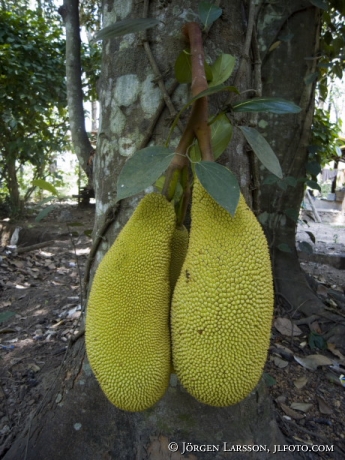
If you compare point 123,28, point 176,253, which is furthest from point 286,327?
point 123,28

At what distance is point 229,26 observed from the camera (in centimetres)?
84

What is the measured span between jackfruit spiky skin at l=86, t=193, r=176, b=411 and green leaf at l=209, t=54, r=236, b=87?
24 cm

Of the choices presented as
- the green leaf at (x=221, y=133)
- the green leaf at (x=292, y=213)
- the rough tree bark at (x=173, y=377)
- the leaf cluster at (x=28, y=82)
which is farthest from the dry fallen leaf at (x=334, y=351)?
the leaf cluster at (x=28, y=82)

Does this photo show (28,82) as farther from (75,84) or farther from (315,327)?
(315,327)

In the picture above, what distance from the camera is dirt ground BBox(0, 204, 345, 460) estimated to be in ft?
3.73

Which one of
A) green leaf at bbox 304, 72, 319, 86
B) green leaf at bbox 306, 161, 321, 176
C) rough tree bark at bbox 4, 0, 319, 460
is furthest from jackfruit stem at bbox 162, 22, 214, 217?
green leaf at bbox 306, 161, 321, 176

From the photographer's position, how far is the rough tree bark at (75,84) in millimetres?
1168

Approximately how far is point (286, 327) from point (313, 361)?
275mm

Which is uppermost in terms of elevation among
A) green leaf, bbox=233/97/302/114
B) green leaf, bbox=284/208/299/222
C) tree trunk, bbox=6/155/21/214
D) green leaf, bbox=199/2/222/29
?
green leaf, bbox=199/2/222/29

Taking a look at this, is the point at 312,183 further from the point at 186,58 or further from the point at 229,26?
the point at 186,58

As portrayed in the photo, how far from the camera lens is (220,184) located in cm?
54

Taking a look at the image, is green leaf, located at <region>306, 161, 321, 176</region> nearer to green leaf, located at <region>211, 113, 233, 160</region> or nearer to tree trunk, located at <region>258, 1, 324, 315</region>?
tree trunk, located at <region>258, 1, 324, 315</region>

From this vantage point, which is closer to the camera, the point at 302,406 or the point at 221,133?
the point at 221,133

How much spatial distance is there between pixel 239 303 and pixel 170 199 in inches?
9.0
